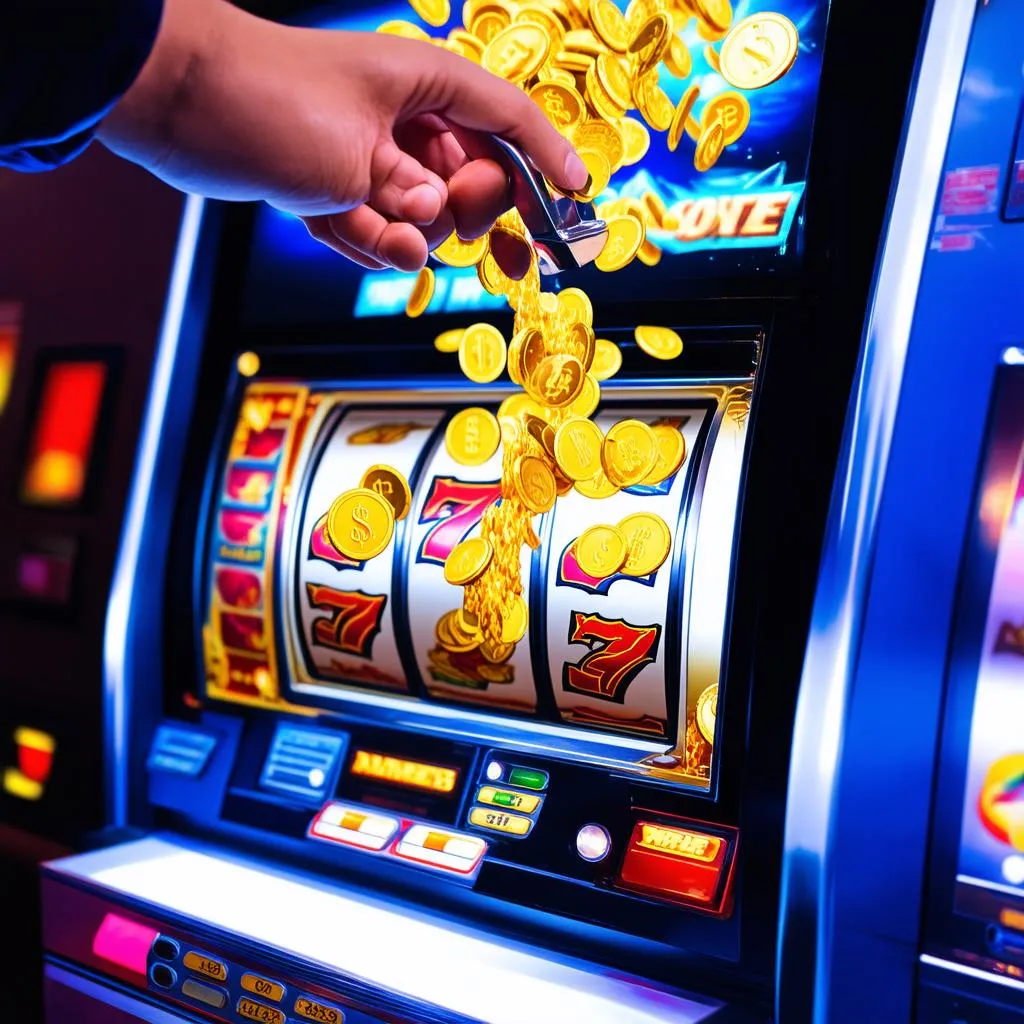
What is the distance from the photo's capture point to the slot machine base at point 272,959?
1388 mm

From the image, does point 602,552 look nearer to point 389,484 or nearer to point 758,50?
point 389,484

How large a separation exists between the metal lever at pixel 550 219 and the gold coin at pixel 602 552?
1.27ft

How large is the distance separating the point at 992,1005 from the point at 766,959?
26 cm

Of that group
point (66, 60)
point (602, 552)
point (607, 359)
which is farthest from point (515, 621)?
point (66, 60)

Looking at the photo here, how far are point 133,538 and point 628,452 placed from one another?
3.41 feet

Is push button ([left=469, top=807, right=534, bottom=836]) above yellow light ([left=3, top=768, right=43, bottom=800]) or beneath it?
above

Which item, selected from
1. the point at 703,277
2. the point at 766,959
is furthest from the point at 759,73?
the point at 766,959

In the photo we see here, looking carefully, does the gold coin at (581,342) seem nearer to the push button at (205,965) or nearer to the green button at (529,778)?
the green button at (529,778)

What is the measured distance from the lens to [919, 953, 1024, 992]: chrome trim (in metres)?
1.20

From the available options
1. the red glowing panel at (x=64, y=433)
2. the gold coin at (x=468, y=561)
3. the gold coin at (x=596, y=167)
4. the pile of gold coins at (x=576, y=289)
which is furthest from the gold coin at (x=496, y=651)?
the red glowing panel at (x=64, y=433)

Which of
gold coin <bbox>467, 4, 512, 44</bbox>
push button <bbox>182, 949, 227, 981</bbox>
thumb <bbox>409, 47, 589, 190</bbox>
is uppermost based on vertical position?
gold coin <bbox>467, 4, 512, 44</bbox>

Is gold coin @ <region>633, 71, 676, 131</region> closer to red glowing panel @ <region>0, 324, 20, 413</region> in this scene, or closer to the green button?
the green button

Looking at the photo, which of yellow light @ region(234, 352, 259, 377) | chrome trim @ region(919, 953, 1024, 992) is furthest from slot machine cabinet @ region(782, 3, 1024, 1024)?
yellow light @ region(234, 352, 259, 377)

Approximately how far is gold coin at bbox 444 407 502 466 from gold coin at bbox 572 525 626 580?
22 centimetres
